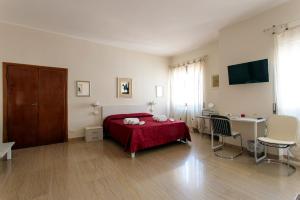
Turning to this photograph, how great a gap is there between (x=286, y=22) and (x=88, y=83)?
187 inches

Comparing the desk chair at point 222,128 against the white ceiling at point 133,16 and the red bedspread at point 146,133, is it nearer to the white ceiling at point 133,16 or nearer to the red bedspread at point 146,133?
the red bedspread at point 146,133

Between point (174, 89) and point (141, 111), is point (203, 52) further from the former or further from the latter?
point (141, 111)

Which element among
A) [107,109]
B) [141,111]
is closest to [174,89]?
[141,111]

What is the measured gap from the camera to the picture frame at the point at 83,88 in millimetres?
4566

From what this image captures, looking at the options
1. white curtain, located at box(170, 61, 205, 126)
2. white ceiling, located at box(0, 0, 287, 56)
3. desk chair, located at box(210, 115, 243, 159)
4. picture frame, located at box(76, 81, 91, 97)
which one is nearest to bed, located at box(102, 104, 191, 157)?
desk chair, located at box(210, 115, 243, 159)

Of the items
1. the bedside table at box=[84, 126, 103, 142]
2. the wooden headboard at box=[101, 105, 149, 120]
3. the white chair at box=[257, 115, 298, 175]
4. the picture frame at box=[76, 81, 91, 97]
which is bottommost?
the bedside table at box=[84, 126, 103, 142]

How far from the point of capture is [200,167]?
2.82m

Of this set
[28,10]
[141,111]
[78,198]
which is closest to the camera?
[78,198]

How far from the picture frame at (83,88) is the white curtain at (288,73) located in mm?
4533

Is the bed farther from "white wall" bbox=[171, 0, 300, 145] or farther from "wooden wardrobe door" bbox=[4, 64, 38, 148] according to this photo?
"wooden wardrobe door" bbox=[4, 64, 38, 148]

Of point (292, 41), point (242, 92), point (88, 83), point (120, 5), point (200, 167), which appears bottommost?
point (200, 167)

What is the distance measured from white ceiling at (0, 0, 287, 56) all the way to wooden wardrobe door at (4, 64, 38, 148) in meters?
1.15

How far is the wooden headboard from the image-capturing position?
4.99m

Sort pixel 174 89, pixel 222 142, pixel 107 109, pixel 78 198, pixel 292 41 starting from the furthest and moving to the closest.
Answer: pixel 174 89
pixel 107 109
pixel 222 142
pixel 292 41
pixel 78 198
